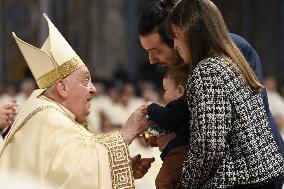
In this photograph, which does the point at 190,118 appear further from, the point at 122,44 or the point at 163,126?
the point at 122,44

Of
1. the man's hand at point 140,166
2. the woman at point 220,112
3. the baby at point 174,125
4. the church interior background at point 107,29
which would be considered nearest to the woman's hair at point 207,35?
the woman at point 220,112

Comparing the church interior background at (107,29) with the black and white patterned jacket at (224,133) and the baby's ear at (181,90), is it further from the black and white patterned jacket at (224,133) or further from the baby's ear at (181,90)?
the black and white patterned jacket at (224,133)

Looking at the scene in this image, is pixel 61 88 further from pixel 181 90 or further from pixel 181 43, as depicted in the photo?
pixel 181 43

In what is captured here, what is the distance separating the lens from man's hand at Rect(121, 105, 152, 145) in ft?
15.7

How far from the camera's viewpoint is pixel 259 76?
4.82 metres

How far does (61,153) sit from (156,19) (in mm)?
887

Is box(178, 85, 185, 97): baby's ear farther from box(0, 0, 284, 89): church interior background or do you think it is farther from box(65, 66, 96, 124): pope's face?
box(0, 0, 284, 89): church interior background

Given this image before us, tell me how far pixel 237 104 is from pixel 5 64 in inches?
611

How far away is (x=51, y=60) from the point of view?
523cm

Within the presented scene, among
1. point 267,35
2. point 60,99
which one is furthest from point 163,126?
point 267,35

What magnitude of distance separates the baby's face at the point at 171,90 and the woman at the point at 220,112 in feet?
0.96

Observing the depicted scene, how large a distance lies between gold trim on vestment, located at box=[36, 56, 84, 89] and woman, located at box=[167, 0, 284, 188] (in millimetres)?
898

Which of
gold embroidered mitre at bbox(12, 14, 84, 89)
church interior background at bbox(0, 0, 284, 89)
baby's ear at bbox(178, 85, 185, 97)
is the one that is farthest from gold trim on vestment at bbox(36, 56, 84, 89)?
church interior background at bbox(0, 0, 284, 89)

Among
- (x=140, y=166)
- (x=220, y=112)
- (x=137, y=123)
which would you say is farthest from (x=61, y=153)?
(x=220, y=112)
